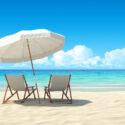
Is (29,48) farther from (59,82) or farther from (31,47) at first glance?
(59,82)

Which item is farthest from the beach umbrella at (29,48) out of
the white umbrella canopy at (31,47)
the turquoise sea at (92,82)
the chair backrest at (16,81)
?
the turquoise sea at (92,82)

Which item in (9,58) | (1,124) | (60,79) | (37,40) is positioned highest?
(37,40)

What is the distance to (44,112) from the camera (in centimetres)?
436

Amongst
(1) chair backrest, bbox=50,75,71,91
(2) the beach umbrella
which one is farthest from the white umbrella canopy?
(1) chair backrest, bbox=50,75,71,91

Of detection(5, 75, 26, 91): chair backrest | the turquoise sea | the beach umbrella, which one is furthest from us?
the turquoise sea

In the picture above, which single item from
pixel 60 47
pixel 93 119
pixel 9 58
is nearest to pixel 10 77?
pixel 9 58

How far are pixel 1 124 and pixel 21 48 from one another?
3378 millimetres

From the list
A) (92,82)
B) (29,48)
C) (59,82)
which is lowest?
(92,82)

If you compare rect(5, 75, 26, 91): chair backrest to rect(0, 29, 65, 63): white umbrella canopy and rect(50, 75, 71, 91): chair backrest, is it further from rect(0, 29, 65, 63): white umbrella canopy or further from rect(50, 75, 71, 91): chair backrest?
rect(0, 29, 65, 63): white umbrella canopy

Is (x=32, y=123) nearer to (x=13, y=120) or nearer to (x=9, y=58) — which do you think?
(x=13, y=120)

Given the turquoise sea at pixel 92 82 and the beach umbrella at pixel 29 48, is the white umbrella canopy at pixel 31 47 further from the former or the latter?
the turquoise sea at pixel 92 82

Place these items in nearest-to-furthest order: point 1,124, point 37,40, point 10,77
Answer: point 1,124 → point 10,77 → point 37,40

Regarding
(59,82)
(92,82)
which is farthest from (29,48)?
(92,82)

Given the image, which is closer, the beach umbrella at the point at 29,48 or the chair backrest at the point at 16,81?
the chair backrest at the point at 16,81
